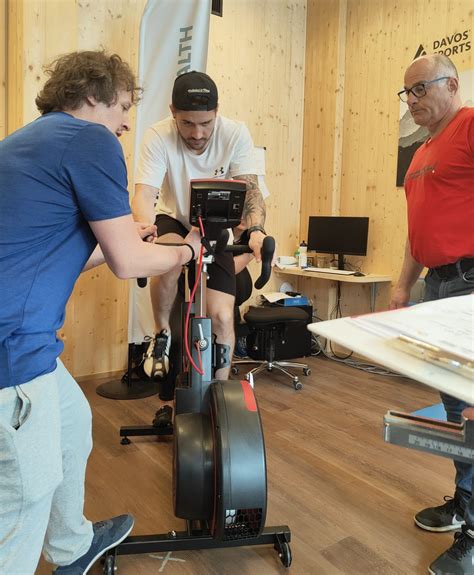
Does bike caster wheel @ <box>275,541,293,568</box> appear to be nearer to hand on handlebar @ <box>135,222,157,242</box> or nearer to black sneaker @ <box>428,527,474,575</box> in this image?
black sneaker @ <box>428,527,474,575</box>

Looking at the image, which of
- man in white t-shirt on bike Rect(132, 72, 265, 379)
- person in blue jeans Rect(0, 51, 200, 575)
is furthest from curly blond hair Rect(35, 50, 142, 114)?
man in white t-shirt on bike Rect(132, 72, 265, 379)

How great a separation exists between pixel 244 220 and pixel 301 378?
202 centimetres

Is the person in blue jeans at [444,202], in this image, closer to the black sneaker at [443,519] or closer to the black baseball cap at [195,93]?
the black sneaker at [443,519]

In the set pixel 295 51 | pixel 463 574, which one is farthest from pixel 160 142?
pixel 295 51

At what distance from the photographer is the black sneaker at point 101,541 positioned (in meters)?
1.40

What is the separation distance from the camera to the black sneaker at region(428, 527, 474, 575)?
1.47 meters

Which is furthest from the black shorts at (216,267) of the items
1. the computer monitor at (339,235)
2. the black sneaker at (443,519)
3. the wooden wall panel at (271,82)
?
the wooden wall panel at (271,82)

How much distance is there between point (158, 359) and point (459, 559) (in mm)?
1321

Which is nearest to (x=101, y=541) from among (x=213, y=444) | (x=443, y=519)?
(x=213, y=444)

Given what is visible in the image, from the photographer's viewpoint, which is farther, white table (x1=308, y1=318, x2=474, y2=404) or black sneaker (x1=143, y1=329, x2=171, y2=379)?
black sneaker (x1=143, y1=329, x2=171, y2=379)

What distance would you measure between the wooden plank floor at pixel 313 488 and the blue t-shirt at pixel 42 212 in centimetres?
96

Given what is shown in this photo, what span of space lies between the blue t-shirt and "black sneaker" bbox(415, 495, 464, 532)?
59.1 inches

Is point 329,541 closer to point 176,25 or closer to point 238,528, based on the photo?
point 238,528

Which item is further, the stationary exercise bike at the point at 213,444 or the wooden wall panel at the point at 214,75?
the wooden wall panel at the point at 214,75
